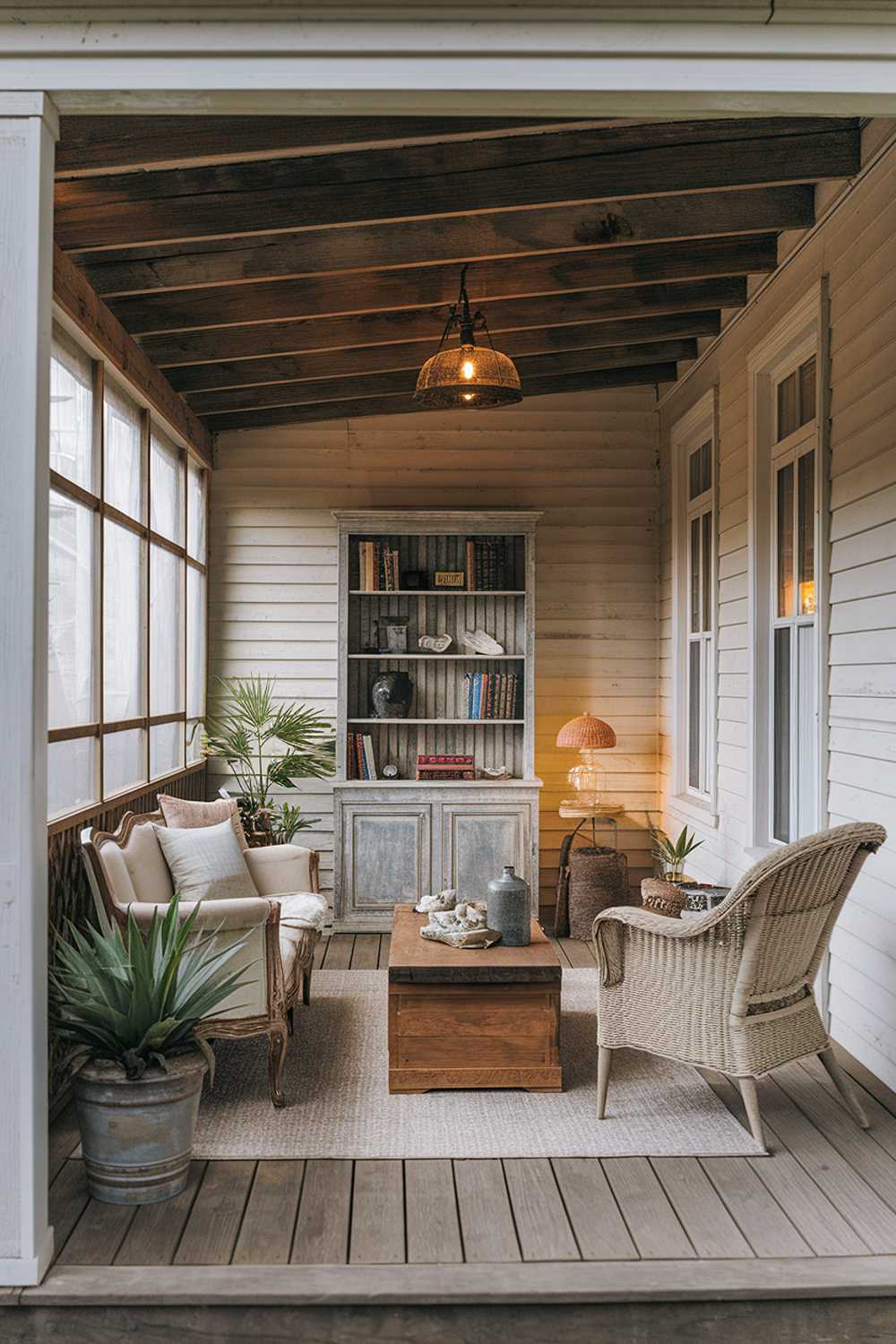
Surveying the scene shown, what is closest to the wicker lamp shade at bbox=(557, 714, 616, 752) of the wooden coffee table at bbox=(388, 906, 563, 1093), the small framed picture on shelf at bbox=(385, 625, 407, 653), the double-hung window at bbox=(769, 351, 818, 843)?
the small framed picture on shelf at bbox=(385, 625, 407, 653)

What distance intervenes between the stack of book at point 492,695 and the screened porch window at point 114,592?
1640mm

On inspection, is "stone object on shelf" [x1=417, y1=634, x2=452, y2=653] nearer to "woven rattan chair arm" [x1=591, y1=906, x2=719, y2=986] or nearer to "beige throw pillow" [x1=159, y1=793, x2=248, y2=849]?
"beige throw pillow" [x1=159, y1=793, x2=248, y2=849]

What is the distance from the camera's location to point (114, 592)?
16.3 feet

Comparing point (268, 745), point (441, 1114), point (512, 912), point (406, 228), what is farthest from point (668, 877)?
point (406, 228)

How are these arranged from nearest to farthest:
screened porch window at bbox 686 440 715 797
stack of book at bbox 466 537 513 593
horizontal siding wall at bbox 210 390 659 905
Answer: screened porch window at bbox 686 440 715 797, stack of book at bbox 466 537 513 593, horizontal siding wall at bbox 210 390 659 905

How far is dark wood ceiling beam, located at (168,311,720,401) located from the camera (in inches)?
243

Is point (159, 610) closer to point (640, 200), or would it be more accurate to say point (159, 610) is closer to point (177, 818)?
point (177, 818)

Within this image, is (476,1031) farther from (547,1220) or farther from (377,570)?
(377,570)

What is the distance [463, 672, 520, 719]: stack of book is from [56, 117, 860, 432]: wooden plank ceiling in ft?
6.20

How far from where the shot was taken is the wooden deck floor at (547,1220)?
2721mm

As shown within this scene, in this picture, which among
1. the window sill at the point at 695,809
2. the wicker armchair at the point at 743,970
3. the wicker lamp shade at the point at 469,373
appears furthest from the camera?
the window sill at the point at 695,809

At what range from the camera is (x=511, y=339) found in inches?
247

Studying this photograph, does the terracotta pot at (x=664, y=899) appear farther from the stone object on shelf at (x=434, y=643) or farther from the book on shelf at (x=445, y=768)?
the stone object on shelf at (x=434, y=643)

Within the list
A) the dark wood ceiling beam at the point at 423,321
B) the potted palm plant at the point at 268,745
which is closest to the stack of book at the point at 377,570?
the potted palm plant at the point at 268,745
